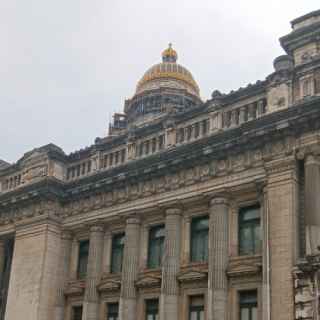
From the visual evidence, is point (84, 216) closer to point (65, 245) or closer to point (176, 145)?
point (65, 245)

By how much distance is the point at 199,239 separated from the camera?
27.6m

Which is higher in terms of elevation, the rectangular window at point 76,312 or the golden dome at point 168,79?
the golden dome at point 168,79

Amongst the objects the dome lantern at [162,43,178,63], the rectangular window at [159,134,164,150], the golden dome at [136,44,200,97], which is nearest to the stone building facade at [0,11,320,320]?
the rectangular window at [159,134,164,150]

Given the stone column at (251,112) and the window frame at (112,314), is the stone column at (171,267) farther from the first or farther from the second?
the stone column at (251,112)

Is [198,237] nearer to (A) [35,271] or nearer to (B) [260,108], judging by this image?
(B) [260,108]

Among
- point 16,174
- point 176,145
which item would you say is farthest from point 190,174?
point 16,174

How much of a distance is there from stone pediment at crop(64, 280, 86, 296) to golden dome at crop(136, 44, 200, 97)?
24.6 meters

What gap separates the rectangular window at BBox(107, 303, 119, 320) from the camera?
29.2 metres

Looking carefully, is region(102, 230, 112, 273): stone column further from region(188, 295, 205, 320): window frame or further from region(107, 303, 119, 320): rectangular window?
region(188, 295, 205, 320): window frame

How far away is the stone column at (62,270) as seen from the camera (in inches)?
1223

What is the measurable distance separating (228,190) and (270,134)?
2.98 m

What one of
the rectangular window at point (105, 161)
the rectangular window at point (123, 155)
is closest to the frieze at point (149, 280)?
the rectangular window at point (123, 155)

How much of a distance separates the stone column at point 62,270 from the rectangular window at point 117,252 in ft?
9.30

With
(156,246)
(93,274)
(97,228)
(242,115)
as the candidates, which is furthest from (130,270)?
(242,115)
